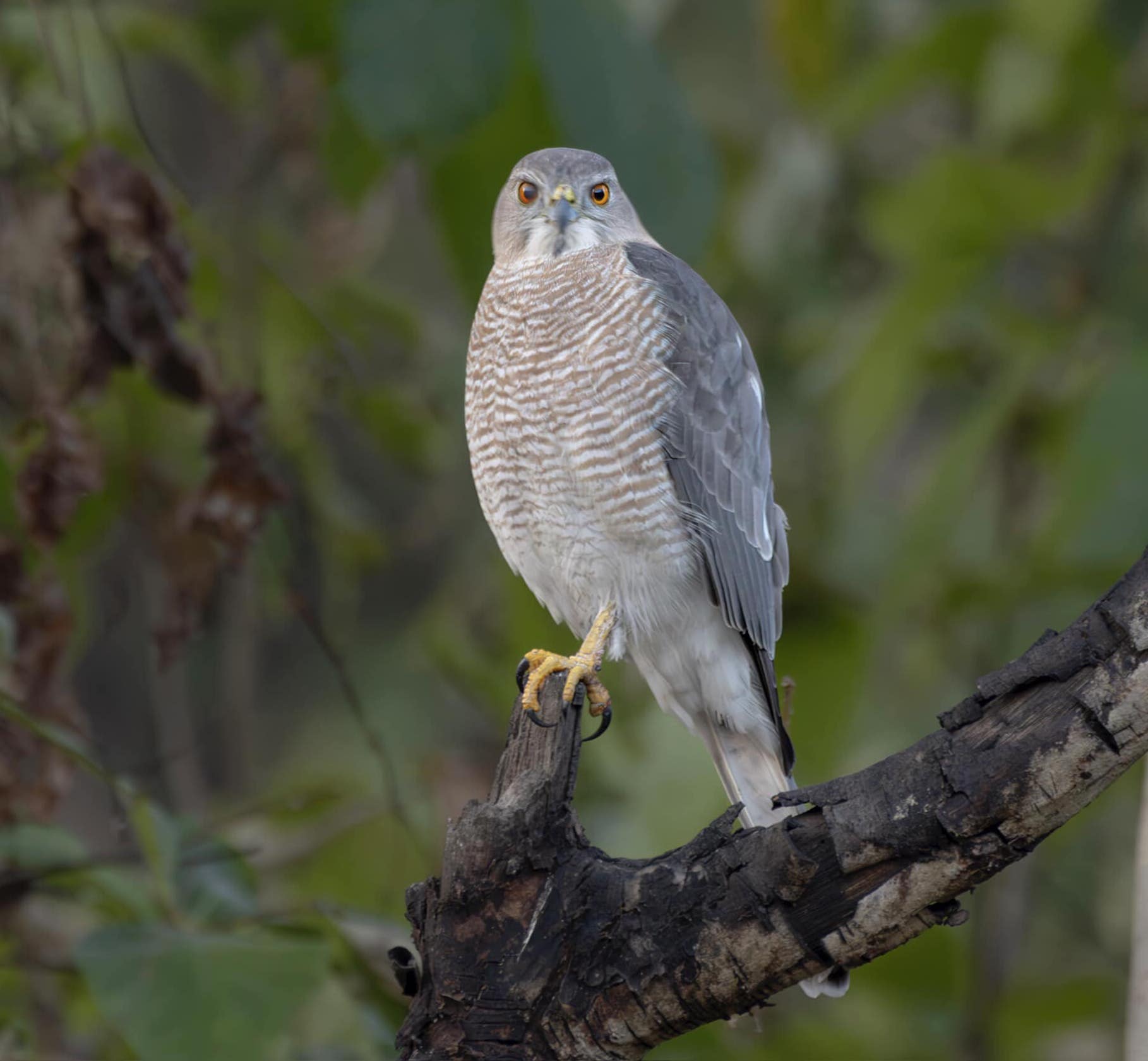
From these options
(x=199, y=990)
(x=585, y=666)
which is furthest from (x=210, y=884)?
(x=585, y=666)

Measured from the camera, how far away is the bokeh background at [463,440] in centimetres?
309

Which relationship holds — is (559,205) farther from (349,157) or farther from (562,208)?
(349,157)

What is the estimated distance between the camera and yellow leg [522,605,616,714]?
270cm

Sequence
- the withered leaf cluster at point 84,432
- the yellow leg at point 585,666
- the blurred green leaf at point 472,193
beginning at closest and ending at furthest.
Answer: the yellow leg at point 585,666 < the withered leaf cluster at point 84,432 < the blurred green leaf at point 472,193

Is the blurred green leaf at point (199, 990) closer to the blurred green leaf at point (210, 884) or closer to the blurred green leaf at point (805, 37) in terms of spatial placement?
the blurred green leaf at point (210, 884)

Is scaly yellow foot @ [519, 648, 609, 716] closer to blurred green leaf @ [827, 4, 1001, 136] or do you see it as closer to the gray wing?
the gray wing

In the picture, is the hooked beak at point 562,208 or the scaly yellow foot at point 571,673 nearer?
the scaly yellow foot at point 571,673

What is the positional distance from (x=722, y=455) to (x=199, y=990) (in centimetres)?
157

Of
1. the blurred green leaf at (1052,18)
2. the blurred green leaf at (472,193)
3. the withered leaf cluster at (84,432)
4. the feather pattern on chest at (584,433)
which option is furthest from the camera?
the blurred green leaf at (1052,18)

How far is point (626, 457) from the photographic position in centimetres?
305

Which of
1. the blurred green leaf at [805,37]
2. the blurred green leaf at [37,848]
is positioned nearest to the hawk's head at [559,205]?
the blurred green leaf at [37,848]

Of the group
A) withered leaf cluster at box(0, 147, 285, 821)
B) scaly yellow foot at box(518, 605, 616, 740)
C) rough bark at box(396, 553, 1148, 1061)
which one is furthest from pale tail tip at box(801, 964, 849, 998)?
withered leaf cluster at box(0, 147, 285, 821)

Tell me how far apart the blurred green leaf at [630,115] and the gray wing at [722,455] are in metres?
0.12

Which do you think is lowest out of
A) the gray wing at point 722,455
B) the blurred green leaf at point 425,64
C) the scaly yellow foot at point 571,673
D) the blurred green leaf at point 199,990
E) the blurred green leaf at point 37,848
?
the blurred green leaf at point 199,990
